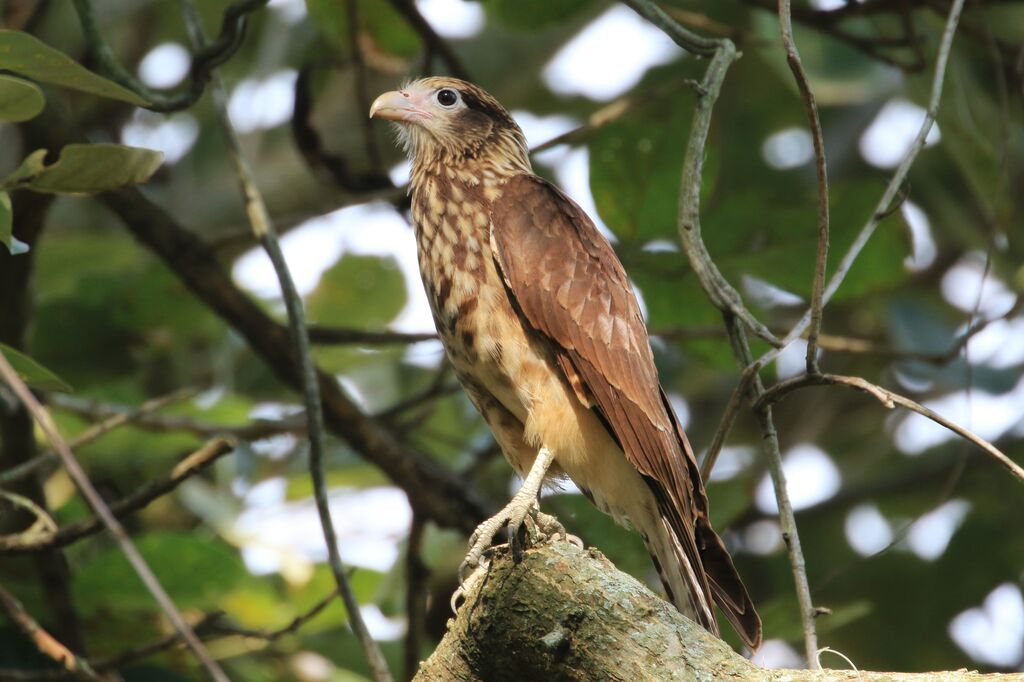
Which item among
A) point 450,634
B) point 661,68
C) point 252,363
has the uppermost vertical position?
point 661,68

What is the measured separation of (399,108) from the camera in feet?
14.3

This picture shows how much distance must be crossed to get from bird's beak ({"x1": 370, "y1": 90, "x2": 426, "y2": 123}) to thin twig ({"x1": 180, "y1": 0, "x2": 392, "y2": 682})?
54 cm

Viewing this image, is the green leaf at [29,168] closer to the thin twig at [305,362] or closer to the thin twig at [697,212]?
the thin twig at [305,362]

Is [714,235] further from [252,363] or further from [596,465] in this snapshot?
[252,363]

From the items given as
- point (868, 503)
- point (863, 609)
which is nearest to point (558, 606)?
point (863, 609)

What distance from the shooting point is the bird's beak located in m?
4.29

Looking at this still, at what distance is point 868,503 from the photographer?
6125mm

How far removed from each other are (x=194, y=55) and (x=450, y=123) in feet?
3.26

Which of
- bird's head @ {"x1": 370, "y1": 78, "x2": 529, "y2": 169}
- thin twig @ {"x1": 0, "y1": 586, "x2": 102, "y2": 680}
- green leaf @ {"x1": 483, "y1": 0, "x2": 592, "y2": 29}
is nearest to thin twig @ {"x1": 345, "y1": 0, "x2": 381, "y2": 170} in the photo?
bird's head @ {"x1": 370, "y1": 78, "x2": 529, "y2": 169}

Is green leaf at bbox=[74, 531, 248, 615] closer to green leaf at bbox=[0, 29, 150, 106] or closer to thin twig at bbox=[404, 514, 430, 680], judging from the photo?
thin twig at bbox=[404, 514, 430, 680]

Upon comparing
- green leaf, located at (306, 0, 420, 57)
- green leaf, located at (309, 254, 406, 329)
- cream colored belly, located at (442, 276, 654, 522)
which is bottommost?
cream colored belly, located at (442, 276, 654, 522)

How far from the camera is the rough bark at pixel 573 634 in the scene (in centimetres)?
232

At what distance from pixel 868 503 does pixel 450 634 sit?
13.4ft

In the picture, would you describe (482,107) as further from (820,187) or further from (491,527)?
(491,527)
